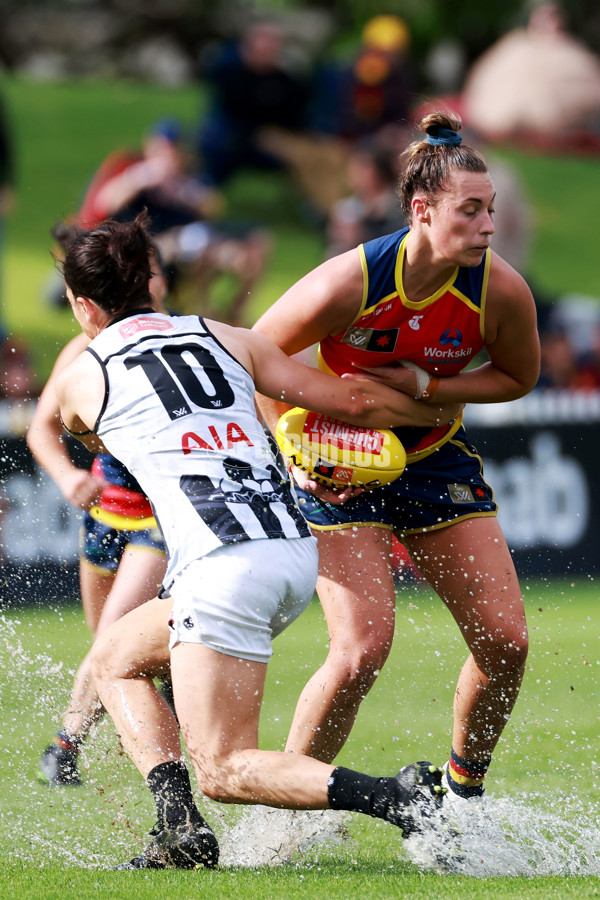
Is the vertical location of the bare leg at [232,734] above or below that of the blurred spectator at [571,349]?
above

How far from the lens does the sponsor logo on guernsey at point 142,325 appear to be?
11.3 ft

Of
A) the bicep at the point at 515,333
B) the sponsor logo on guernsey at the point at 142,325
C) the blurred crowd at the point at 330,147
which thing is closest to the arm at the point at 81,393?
the sponsor logo on guernsey at the point at 142,325

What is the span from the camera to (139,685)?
3.57 metres

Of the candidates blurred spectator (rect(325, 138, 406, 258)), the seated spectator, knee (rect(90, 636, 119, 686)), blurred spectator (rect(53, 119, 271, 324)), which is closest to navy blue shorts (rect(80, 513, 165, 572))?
knee (rect(90, 636, 119, 686))

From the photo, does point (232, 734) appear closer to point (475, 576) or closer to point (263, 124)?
point (475, 576)

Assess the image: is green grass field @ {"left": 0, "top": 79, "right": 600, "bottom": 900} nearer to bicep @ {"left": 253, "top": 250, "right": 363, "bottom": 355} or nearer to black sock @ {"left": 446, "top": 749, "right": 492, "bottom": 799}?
black sock @ {"left": 446, "top": 749, "right": 492, "bottom": 799}

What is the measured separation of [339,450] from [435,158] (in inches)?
39.4

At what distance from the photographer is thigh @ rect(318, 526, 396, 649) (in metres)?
3.79

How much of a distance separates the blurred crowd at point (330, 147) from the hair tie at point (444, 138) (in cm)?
643

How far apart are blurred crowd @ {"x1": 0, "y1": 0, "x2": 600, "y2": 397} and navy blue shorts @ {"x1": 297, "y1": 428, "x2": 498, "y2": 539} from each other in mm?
6399

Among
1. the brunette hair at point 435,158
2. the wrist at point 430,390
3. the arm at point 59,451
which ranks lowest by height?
the arm at point 59,451

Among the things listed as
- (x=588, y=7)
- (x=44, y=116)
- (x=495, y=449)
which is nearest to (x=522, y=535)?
(x=495, y=449)

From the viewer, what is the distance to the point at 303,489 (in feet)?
13.3

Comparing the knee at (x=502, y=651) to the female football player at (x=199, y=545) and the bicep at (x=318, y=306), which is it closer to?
the female football player at (x=199, y=545)
